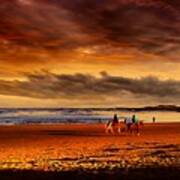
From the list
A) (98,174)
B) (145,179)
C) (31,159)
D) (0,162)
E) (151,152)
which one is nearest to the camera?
(145,179)

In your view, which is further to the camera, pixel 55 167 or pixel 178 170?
pixel 55 167

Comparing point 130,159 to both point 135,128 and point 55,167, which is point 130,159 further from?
point 135,128

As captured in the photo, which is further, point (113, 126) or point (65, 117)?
point (65, 117)

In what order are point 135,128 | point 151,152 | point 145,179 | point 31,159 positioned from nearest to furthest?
point 145,179 < point 31,159 < point 151,152 < point 135,128

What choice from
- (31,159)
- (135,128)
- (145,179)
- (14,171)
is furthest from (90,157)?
(135,128)

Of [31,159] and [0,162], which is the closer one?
[0,162]

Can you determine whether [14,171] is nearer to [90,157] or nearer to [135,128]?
[90,157]

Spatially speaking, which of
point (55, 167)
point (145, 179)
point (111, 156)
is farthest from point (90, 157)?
point (145, 179)

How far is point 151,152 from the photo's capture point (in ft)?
92.5

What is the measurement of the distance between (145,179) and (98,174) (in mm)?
1994

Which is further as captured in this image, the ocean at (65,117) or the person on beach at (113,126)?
the ocean at (65,117)

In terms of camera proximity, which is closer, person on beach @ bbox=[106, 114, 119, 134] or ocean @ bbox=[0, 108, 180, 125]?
person on beach @ bbox=[106, 114, 119, 134]

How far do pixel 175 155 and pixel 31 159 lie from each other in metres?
7.08

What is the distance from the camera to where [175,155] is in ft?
84.4
